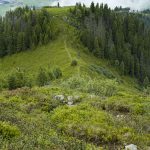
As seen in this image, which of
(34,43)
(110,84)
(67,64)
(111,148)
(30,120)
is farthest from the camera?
(34,43)

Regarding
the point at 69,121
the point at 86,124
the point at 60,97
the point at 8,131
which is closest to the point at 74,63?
the point at 60,97

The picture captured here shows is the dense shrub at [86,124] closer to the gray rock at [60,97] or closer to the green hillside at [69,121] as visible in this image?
the green hillside at [69,121]

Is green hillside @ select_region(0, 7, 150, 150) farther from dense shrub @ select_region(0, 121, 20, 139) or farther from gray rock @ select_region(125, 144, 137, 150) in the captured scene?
gray rock @ select_region(125, 144, 137, 150)

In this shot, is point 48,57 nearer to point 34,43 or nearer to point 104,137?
point 34,43

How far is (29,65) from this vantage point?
7116 inches

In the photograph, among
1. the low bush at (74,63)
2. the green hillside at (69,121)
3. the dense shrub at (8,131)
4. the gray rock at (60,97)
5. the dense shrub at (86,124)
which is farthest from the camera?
the low bush at (74,63)

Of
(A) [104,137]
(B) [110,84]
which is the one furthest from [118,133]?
(B) [110,84]

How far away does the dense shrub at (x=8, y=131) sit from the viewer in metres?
17.2

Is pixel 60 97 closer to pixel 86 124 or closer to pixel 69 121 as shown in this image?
pixel 69 121

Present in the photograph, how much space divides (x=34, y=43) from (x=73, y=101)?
562 ft

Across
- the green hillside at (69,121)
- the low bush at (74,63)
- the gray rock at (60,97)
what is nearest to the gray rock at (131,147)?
the green hillside at (69,121)

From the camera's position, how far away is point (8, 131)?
1739 cm

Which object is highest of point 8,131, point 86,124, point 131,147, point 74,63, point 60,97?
point 8,131

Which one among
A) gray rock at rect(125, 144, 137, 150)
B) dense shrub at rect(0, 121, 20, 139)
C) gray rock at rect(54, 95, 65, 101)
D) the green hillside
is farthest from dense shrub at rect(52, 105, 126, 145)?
gray rock at rect(54, 95, 65, 101)
